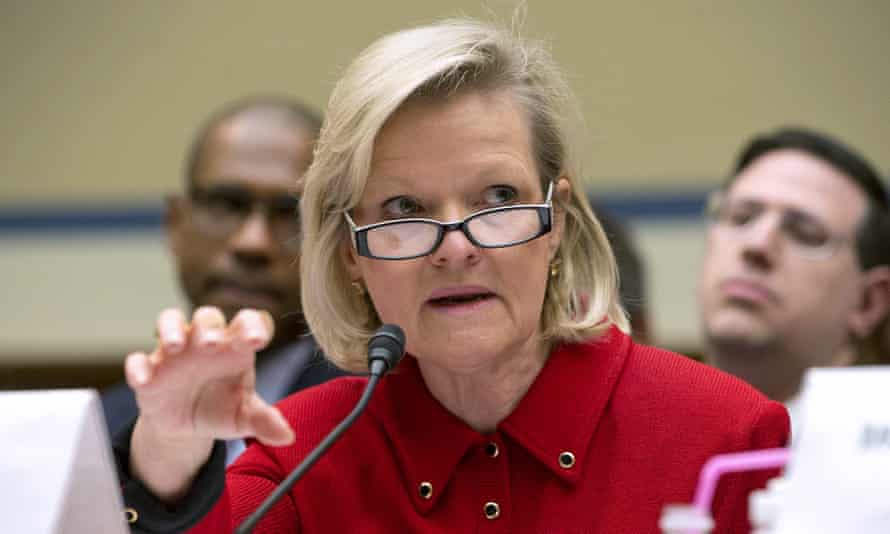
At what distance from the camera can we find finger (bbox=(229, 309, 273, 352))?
138cm

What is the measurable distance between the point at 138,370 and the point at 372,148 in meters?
0.58

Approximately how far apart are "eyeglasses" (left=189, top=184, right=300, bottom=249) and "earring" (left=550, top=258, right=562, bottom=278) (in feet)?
4.30

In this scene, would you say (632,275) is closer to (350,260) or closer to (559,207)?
(559,207)

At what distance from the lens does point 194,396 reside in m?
1.49

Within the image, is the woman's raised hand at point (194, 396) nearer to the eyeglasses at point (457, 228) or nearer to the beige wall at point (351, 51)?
the eyeglasses at point (457, 228)

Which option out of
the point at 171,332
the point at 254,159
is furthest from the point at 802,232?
the point at 171,332

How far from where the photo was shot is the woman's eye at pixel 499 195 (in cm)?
184

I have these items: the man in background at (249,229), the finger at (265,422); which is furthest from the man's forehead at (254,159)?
the finger at (265,422)

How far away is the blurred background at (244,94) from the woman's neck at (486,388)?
8.85ft

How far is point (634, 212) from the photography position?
194 inches

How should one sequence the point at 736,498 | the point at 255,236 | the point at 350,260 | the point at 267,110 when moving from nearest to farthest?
1. the point at 736,498
2. the point at 350,260
3. the point at 255,236
4. the point at 267,110

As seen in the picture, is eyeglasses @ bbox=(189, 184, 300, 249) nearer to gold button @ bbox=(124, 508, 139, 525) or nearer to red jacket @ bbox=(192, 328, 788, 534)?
red jacket @ bbox=(192, 328, 788, 534)

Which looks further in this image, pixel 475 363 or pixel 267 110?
pixel 267 110

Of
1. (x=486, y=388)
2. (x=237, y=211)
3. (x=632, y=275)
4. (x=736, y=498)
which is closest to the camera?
(x=736, y=498)
